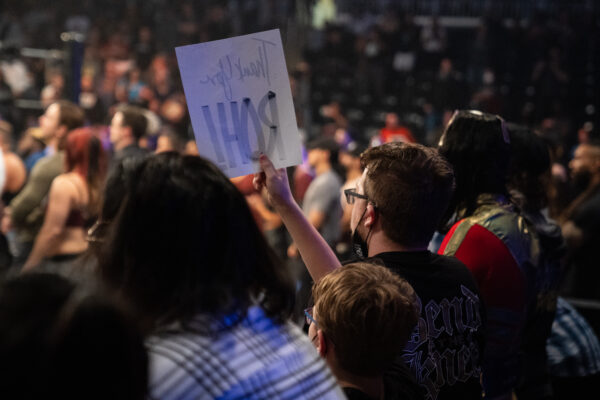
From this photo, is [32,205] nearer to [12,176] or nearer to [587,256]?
[12,176]

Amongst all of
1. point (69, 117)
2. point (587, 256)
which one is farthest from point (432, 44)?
point (69, 117)

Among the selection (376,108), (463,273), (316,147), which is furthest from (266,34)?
(376,108)

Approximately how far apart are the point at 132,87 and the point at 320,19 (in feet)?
14.4

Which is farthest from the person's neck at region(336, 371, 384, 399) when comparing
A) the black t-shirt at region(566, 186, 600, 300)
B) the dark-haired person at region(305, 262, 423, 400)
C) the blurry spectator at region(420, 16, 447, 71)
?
the blurry spectator at region(420, 16, 447, 71)

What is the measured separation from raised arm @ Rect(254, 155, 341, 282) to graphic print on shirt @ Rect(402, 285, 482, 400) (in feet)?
1.02

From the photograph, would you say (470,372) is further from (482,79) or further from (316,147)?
(482,79)

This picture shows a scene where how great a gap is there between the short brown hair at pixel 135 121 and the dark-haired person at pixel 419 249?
3.75 m

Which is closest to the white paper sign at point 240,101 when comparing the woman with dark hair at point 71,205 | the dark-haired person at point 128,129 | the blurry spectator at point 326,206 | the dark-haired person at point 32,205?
Result: the woman with dark hair at point 71,205

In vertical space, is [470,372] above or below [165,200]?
below

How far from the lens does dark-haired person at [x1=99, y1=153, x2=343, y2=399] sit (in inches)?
42.9

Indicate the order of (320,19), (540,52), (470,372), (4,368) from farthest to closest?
(320,19) → (540,52) → (470,372) → (4,368)

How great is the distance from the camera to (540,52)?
12039 mm

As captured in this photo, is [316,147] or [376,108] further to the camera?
[376,108]

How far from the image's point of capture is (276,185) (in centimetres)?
183
